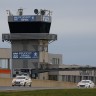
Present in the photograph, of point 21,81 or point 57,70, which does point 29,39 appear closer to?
point 57,70

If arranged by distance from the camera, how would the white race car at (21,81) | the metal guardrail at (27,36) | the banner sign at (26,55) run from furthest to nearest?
the banner sign at (26,55) → the metal guardrail at (27,36) → the white race car at (21,81)

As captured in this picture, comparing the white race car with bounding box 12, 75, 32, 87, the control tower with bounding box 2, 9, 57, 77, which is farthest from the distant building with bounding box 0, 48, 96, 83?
the white race car with bounding box 12, 75, 32, 87

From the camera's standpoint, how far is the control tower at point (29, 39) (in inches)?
5837

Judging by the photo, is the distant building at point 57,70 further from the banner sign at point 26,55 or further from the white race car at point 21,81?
the white race car at point 21,81

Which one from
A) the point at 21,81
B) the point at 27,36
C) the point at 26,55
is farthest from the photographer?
the point at 26,55

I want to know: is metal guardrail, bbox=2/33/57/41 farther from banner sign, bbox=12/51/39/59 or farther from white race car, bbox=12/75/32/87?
white race car, bbox=12/75/32/87

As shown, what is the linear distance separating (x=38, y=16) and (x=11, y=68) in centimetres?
1555

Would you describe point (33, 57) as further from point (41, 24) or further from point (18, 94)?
point (18, 94)

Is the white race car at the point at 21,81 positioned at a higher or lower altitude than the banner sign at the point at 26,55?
lower

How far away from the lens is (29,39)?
150 meters

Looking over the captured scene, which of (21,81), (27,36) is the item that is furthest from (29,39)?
A: (21,81)

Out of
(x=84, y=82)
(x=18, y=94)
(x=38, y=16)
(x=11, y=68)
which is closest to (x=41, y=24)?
(x=38, y=16)

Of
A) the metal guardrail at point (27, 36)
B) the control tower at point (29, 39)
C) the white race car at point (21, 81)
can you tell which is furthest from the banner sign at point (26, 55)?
the white race car at point (21, 81)

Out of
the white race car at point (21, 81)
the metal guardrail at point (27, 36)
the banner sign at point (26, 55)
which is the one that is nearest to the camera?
the white race car at point (21, 81)
